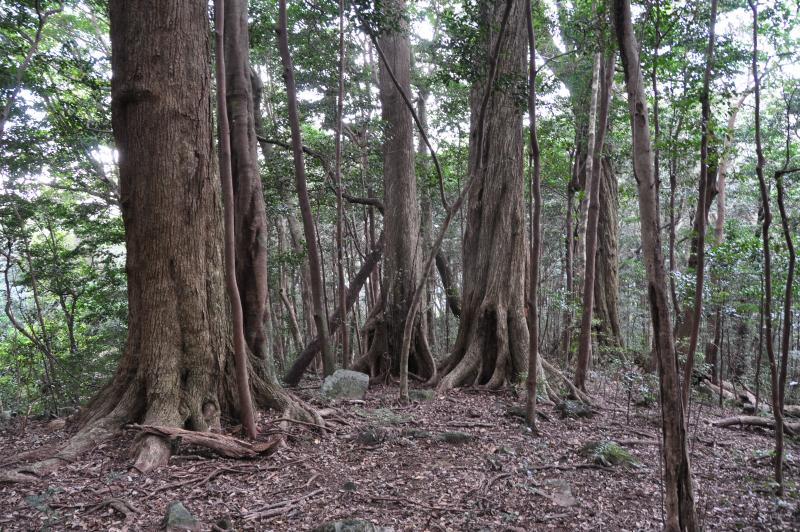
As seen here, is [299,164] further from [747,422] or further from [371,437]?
[747,422]

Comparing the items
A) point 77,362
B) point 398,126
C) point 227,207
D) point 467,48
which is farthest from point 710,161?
point 77,362

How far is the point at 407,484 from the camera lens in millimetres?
4320

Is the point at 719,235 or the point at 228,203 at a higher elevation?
the point at 719,235

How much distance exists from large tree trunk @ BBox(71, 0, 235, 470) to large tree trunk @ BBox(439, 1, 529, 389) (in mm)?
4244

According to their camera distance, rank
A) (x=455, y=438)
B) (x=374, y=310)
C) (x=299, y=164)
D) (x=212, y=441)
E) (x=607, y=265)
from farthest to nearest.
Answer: (x=607, y=265), (x=374, y=310), (x=299, y=164), (x=455, y=438), (x=212, y=441)

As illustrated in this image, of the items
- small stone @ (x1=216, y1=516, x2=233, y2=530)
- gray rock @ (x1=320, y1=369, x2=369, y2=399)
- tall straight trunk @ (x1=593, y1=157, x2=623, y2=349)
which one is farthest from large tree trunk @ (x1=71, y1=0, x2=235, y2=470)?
tall straight trunk @ (x1=593, y1=157, x2=623, y2=349)

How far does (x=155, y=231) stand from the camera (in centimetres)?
468

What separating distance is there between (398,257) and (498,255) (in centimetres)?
205

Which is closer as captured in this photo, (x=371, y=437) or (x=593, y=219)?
(x=371, y=437)

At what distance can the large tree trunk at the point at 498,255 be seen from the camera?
830 centimetres

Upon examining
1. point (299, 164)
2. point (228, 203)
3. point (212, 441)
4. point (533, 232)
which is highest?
point (299, 164)

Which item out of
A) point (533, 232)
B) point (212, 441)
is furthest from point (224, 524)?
point (533, 232)

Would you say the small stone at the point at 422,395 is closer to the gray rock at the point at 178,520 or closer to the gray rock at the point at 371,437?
the gray rock at the point at 371,437

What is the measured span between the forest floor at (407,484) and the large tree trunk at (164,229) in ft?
1.67
